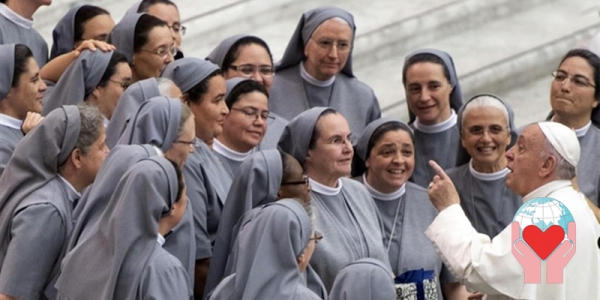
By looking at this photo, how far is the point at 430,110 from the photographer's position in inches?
326

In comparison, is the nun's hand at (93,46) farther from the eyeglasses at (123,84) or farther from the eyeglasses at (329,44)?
the eyeglasses at (329,44)

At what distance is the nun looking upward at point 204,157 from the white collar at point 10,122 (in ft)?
2.51

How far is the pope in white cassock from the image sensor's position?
6.27 metres

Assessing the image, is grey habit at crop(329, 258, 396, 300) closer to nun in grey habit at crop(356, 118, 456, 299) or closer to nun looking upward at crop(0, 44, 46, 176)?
nun in grey habit at crop(356, 118, 456, 299)

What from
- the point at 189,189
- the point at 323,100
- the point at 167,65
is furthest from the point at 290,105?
the point at 189,189

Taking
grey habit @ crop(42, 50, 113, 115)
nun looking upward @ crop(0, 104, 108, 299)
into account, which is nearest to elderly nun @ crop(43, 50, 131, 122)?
grey habit @ crop(42, 50, 113, 115)

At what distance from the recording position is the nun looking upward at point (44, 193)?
6.35m

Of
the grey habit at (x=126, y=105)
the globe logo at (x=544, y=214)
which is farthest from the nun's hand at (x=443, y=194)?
the grey habit at (x=126, y=105)

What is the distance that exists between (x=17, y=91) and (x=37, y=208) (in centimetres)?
99

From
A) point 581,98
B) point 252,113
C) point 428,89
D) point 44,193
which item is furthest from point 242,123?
point 581,98

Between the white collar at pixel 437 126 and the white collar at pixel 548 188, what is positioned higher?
the white collar at pixel 437 126

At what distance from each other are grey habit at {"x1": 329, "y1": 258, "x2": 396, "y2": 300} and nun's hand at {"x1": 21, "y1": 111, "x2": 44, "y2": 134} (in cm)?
167

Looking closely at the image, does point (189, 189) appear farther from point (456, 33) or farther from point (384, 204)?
point (456, 33)

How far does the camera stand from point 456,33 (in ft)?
37.0
